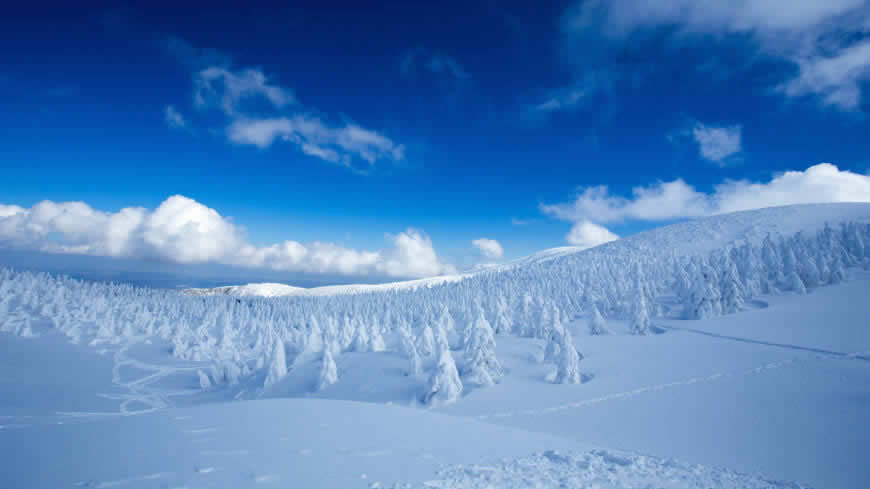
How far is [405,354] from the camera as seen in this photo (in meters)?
47.2

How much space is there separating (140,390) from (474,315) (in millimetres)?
55062

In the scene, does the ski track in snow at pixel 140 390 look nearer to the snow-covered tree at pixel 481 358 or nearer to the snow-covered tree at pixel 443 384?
the snow-covered tree at pixel 443 384

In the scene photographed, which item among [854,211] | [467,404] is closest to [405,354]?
[467,404]

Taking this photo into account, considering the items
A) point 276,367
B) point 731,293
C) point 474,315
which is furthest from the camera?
point 474,315

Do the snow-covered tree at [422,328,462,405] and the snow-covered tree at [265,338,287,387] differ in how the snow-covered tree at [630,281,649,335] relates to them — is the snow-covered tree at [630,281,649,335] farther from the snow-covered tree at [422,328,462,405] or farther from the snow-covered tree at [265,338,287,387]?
the snow-covered tree at [265,338,287,387]

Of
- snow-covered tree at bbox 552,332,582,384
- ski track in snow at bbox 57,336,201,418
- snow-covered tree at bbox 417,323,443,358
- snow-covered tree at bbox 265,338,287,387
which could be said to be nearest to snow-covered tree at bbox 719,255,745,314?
snow-covered tree at bbox 552,332,582,384

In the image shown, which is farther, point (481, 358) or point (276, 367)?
point (276, 367)

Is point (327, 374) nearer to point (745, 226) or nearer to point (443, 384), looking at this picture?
point (443, 384)

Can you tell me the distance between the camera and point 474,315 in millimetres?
58531

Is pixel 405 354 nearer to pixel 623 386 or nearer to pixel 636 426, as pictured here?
pixel 623 386

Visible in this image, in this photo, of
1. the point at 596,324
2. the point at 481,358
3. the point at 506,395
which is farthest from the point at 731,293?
the point at 481,358

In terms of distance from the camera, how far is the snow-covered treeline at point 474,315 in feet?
115

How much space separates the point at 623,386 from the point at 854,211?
542 feet

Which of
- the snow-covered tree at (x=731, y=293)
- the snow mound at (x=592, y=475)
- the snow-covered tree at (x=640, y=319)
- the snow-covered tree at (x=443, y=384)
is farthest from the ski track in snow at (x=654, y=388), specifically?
the snow-covered tree at (x=731, y=293)
